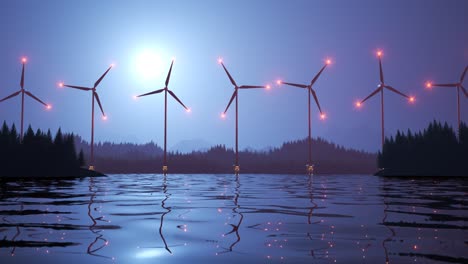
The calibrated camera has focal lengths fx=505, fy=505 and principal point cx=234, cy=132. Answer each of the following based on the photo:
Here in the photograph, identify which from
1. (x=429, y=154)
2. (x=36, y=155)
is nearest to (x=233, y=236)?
(x=36, y=155)

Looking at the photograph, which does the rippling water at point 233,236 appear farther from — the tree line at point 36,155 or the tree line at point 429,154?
the tree line at point 429,154

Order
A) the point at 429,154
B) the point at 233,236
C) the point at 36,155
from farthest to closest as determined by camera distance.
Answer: the point at 429,154
the point at 36,155
the point at 233,236

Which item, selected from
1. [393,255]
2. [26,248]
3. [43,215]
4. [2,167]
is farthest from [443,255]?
[2,167]

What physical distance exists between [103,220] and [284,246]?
30.6 ft

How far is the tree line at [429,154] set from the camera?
461ft

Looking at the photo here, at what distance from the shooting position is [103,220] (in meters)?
20.1

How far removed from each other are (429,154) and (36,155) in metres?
106

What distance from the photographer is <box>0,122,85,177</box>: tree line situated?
119562 millimetres

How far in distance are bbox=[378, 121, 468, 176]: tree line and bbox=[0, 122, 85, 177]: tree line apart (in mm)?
86405

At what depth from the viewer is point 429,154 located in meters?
144

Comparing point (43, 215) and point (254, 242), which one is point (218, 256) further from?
point (43, 215)

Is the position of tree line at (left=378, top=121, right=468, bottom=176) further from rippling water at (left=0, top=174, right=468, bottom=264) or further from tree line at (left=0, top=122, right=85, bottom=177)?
rippling water at (left=0, top=174, right=468, bottom=264)

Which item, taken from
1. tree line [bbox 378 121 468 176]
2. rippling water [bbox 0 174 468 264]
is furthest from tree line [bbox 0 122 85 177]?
rippling water [bbox 0 174 468 264]

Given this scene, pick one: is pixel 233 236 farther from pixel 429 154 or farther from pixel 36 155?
pixel 429 154
